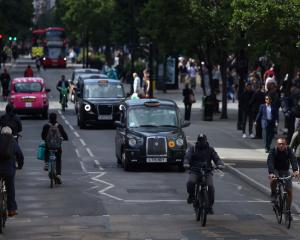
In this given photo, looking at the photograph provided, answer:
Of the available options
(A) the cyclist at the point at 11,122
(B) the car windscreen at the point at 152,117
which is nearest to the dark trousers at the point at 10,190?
(A) the cyclist at the point at 11,122

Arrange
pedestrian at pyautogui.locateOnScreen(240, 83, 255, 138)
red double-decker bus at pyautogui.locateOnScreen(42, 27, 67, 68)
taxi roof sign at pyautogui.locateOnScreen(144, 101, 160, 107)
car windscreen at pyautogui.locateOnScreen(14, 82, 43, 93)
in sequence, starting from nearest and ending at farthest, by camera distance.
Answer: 1. taxi roof sign at pyautogui.locateOnScreen(144, 101, 160, 107)
2. pedestrian at pyautogui.locateOnScreen(240, 83, 255, 138)
3. car windscreen at pyautogui.locateOnScreen(14, 82, 43, 93)
4. red double-decker bus at pyautogui.locateOnScreen(42, 27, 67, 68)

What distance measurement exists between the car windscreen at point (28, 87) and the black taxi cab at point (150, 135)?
1959 cm

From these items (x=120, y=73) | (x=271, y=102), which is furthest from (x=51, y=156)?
(x=120, y=73)

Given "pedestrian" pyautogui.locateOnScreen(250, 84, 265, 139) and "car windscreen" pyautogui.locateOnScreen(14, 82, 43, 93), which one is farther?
"car windscreen" pyautogui.locateOnScreen(14, 82, 43, 93)

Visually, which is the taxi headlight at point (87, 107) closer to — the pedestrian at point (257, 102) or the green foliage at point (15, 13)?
the pedestrian at point (257, 102)

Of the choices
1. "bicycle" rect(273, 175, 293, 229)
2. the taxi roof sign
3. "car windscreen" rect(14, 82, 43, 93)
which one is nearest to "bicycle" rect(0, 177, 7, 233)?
"bicycle" rect(273, 175, 293, 229)

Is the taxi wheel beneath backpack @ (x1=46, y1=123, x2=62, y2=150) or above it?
beneath

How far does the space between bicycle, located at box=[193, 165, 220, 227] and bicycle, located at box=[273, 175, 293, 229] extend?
1.20m

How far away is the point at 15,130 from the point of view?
89.7ft

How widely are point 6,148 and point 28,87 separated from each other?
3078 cm

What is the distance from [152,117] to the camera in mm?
29297

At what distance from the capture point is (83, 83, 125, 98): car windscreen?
43688 mm

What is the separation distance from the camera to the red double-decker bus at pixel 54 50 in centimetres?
11606

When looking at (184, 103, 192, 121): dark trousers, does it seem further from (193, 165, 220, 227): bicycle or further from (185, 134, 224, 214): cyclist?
(193, 165, 220, 227): bicycle
